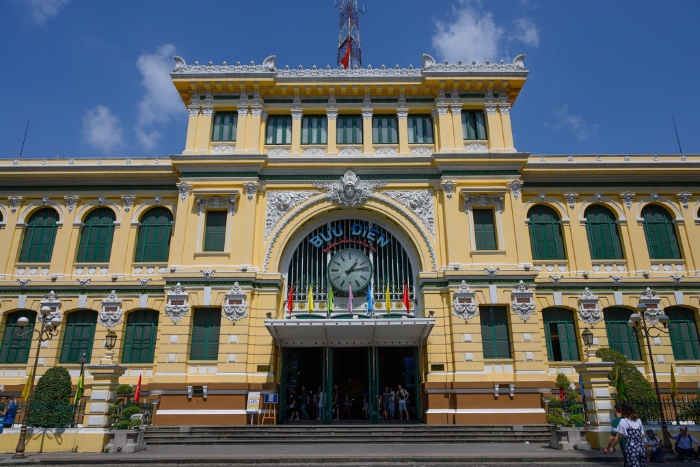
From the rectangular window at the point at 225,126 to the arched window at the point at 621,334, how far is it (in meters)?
22.1

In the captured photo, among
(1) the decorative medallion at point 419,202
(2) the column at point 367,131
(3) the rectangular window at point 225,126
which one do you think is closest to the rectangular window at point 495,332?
(1) the decorative medallion at point 419,202

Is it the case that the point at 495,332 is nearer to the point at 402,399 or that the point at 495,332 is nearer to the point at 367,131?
the point at 402,399

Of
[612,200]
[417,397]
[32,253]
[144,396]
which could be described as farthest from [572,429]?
[32,253]

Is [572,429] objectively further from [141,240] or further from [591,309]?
[141,240]

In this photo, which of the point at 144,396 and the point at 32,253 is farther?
the point at 32,253

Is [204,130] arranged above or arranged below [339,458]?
above

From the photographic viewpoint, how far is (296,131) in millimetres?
27922

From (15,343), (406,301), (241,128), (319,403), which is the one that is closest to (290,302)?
(319,403)

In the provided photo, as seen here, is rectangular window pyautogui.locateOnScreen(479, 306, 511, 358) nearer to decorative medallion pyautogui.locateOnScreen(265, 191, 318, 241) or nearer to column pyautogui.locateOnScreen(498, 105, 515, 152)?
column pyautogui.locateOnScreen(498, 105, 515, 152)

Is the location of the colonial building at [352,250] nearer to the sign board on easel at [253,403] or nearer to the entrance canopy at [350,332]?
the entrance canopy at [350,332]

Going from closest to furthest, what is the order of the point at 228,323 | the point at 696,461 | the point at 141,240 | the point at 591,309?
the point at 696,461
the point at 228,323
the point at 591,309
the point at 141,240

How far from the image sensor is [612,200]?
92.0 feet

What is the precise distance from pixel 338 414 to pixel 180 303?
378 inches

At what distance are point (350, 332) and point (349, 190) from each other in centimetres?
736
